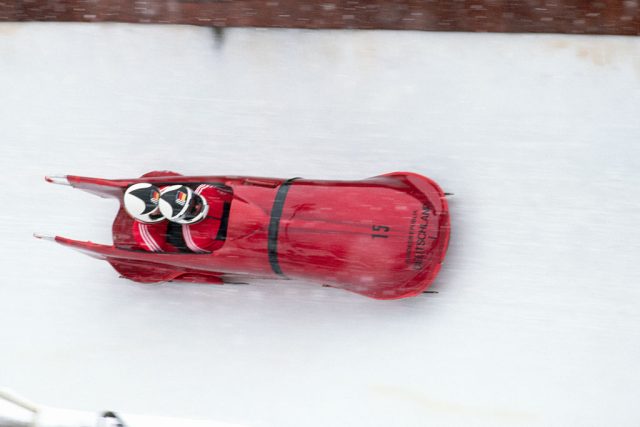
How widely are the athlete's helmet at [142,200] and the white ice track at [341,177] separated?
0.65 meters

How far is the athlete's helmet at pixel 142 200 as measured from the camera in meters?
2.91

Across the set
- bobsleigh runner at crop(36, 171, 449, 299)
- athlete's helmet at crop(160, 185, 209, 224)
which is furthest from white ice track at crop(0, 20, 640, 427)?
athlete's helmet at crop(160, 185, 209, 224)

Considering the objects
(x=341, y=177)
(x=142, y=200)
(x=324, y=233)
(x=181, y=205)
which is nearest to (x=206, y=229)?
(x=181, y=205)

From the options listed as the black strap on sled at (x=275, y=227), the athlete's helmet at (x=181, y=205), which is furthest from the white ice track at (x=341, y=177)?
the athlete's helmet at (x=181, y=205)

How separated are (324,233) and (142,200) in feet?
2.91

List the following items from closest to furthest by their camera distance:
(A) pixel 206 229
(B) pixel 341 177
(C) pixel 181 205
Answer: (C) pixel 181 205
(A) pixel 206 229
(B) pixel 341 177

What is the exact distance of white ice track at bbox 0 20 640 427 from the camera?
10.4 feet

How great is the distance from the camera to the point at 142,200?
9.55 feet

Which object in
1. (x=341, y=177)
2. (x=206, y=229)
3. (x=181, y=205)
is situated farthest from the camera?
(x=341, y=177)

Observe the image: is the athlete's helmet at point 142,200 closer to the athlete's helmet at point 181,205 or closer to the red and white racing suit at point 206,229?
the athlete's helmet at point 181,205

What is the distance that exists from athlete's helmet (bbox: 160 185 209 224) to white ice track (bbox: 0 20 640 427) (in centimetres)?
57

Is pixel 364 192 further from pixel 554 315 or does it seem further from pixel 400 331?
pixel 554 315

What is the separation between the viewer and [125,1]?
368 cm

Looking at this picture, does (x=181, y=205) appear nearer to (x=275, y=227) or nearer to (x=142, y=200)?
(x=142, y=200)
